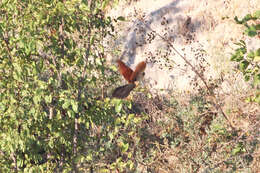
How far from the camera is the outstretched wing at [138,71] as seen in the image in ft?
12.2

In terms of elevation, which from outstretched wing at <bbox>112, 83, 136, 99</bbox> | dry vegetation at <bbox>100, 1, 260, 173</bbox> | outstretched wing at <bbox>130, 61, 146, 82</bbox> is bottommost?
dry vegetation at <bbox>100, 1, 260, 173</bbox>

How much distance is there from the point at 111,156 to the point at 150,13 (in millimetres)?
5122

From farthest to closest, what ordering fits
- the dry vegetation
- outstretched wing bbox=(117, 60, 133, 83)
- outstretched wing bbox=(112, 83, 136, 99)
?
the dry vegetation → outstretched wing bbox=(117, 60, 133, 83) → outstretched wing bbox=(112, 83, 136, 99)

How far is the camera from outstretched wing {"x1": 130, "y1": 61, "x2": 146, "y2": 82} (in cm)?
371

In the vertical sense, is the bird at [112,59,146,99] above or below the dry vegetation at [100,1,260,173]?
above

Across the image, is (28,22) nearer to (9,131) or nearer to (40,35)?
(40,35)

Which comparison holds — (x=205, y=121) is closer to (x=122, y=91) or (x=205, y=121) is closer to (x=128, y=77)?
(x=128, y=77)

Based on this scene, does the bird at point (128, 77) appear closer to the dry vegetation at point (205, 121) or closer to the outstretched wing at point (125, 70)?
the outstretched wing at point (125, 70)

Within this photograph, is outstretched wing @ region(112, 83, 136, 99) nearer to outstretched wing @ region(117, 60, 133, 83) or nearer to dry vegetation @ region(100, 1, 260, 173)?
outstretched wing @ region(117, 60, 133, 83)

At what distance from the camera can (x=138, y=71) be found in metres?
3.75

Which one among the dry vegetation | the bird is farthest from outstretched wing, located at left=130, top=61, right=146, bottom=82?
the dry vegetation

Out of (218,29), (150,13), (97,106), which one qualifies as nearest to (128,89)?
(97,106)

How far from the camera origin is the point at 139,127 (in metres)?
6.71

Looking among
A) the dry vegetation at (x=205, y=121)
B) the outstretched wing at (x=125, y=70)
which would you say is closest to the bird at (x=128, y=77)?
the outstretched wing at (x=125, y=70)
